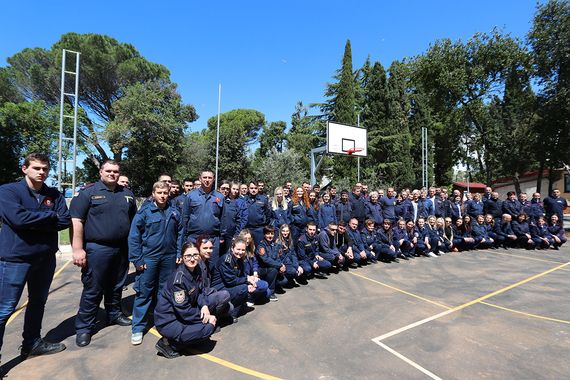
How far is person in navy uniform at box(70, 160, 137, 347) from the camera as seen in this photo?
3.33 meters

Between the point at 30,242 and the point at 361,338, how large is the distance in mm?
3496

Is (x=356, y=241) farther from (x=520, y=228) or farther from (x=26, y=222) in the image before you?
(x=520, y=228)

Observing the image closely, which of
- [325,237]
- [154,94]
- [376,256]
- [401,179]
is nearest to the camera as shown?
[325,237]

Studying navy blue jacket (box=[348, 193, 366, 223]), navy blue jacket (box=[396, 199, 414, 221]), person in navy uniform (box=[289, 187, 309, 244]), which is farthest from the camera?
navy blue jacket (box=[396, 199, 414, 221])

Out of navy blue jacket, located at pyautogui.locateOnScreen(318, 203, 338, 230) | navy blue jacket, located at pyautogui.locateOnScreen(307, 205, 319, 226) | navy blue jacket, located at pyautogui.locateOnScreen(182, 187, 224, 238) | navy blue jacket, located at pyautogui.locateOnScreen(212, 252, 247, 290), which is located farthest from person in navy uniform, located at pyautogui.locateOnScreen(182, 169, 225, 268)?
navy blue jacket, located at pyautogui.locateOnScreen(318, 203, 338, 230)

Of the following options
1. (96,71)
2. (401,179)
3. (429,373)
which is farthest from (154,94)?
(429,373)

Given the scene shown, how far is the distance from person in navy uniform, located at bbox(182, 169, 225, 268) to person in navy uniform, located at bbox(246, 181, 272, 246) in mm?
1271

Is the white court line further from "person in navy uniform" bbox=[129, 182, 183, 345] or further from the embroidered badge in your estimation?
"person in navy uniform" bbox=[129, 182, 183, 345]

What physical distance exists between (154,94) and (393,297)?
79.7 ft

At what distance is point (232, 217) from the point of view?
5312 millimetres

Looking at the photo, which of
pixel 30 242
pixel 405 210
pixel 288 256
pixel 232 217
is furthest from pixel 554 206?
pixel 30 242

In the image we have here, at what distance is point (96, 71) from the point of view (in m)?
25.6

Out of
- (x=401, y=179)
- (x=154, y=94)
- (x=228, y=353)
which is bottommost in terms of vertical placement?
(x=228, y=353)

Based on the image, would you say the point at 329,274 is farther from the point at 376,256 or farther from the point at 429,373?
the point at 429,373
